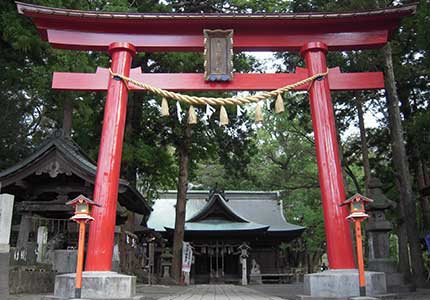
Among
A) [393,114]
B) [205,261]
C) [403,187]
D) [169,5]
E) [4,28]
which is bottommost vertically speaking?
[205,261]

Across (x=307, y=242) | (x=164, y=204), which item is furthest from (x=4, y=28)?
(x=307, y=242)

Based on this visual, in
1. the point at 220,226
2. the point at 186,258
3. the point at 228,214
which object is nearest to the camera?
the point at 186,258

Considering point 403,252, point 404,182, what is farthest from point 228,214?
point 404,182

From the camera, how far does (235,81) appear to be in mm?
8344

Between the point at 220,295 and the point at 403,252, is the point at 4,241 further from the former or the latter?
the point at 403,252

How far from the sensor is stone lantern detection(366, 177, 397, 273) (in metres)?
10.5

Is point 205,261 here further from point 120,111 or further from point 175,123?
point 120,111

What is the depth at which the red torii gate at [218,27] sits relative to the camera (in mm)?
7824

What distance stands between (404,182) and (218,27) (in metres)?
7.21

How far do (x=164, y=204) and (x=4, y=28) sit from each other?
19148 millimetres

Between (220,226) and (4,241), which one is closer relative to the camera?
(4,241)

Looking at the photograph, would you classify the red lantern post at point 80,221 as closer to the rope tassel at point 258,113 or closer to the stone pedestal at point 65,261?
the stone pedestal at point 65,261

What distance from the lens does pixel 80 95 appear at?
41.8 feet

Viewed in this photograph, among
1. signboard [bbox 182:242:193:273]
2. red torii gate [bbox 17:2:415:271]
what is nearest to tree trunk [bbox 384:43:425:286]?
red torii gate [bbox 17:2:415:271]
